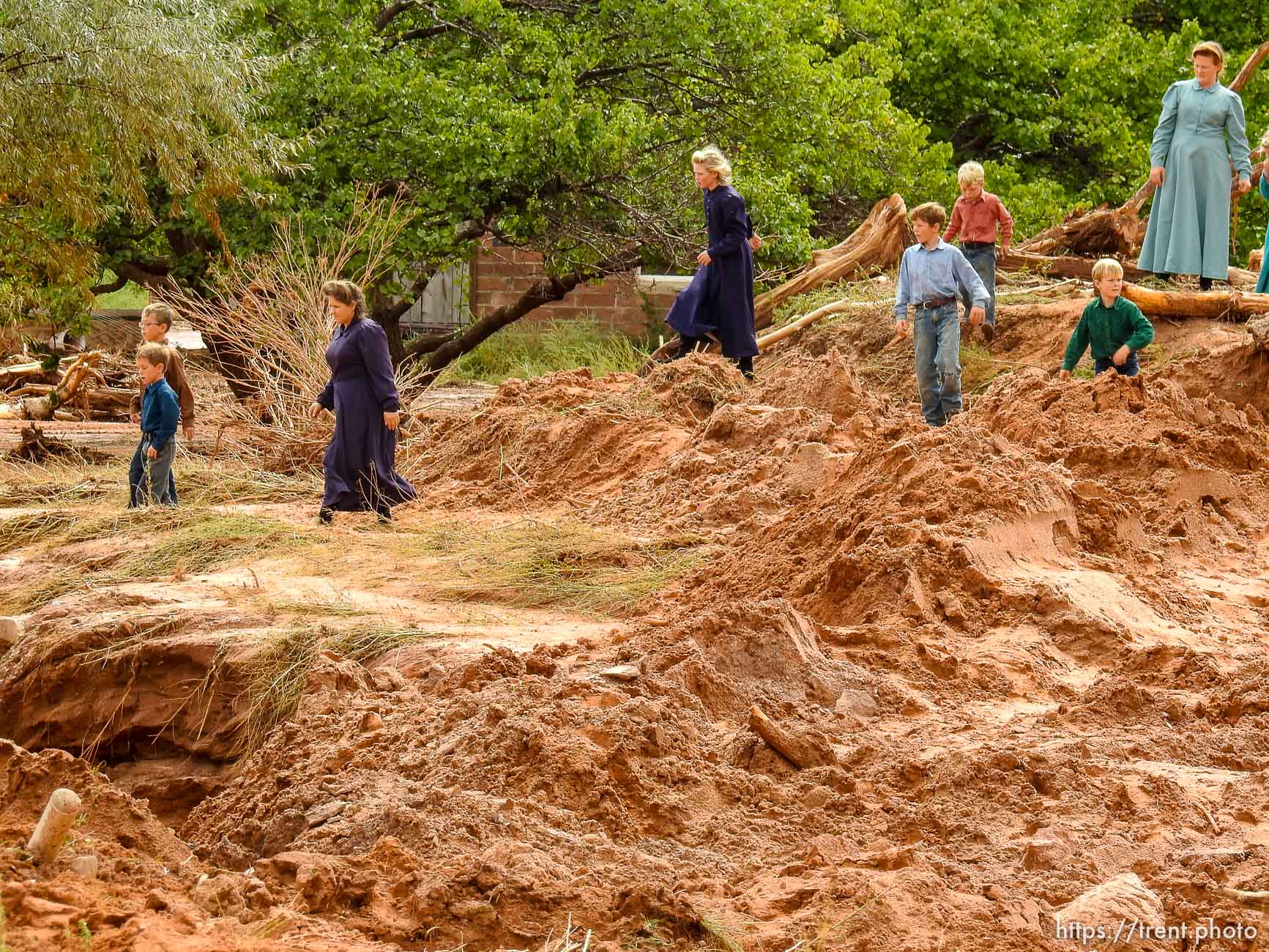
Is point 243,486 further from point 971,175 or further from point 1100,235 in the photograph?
point 1100,235

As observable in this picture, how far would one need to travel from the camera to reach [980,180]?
33.1ft

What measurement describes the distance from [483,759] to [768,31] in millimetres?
11493

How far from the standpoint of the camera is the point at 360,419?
8211 millimetres

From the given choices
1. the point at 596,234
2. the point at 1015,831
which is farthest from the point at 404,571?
the point at 596,234

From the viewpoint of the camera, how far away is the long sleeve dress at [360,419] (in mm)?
8062

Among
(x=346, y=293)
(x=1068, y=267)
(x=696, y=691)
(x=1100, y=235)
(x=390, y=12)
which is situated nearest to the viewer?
(x=696, y=691)

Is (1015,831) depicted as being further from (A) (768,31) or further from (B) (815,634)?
(A) (768,31)

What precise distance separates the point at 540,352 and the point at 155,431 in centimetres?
887

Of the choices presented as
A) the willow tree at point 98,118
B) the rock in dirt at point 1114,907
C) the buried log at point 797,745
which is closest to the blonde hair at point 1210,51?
the willow tree at point 98,118

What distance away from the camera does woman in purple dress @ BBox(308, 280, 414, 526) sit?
8.05 m

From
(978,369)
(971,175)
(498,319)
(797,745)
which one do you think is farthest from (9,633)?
(498,319)

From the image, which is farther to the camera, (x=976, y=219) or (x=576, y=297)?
(x=576, y=297)

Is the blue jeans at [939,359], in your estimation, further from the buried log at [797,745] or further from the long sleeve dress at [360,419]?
the buried log at [797,745]

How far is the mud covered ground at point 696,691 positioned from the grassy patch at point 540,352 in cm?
569
